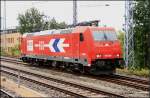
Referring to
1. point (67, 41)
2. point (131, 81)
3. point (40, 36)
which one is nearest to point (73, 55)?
point (67, 41)

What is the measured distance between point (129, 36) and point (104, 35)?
2376mm

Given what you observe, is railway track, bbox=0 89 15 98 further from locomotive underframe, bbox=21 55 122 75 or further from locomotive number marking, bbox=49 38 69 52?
locomotive number marking, bbox=49 38 69 52

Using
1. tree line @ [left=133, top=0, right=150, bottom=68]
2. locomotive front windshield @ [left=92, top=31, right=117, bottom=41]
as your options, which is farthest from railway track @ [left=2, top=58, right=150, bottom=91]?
tree line @ [left=133, top=0, right=150, bottom=68]

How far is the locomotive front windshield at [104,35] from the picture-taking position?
23469 mm

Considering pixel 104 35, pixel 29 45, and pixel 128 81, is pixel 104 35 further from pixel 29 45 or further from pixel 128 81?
pixel 29 45

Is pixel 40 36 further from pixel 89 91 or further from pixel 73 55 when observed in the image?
pixel 89 91

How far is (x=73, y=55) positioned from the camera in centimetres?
2478

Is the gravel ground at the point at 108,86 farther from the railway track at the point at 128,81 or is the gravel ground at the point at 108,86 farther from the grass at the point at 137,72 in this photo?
the grass at the point at 137,72

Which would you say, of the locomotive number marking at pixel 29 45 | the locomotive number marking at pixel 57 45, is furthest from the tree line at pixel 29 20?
the locomotive number marking at pixel 57 45

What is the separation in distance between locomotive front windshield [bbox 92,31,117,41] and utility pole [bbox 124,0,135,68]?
4.47ft

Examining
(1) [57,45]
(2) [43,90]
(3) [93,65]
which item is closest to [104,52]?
(3) [93,65]

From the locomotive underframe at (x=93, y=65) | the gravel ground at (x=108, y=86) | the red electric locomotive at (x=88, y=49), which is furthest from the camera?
the red electric locomotive at (x=88, y=49)

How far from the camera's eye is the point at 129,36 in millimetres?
25469

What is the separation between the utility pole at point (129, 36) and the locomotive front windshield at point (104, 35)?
1361 millimetres
